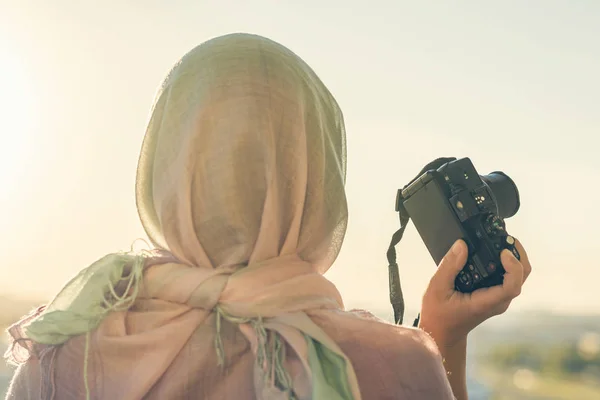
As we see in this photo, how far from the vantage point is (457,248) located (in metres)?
0.77

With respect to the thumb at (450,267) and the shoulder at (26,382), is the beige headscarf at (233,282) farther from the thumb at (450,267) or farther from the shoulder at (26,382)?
the thumb at (450,267)

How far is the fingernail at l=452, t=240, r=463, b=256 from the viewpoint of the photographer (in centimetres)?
76

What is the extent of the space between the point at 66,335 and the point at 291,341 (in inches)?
8.3

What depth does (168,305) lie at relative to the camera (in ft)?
2.04

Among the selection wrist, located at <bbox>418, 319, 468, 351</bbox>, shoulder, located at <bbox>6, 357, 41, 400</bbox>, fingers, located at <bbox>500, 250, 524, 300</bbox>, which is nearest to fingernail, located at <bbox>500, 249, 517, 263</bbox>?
fingers, located at <bbox>500, 250, 524, 300</bbox>

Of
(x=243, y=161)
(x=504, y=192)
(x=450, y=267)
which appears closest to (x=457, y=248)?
(x=450, y=267)

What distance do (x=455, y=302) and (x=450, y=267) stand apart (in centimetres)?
4

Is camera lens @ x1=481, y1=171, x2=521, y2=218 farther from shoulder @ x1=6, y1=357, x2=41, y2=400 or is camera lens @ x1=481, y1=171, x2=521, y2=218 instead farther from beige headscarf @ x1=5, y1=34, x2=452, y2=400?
shoulder @ x1=6, y1=357, x2=41, y2=400

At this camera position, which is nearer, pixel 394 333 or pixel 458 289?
pixel 394 333

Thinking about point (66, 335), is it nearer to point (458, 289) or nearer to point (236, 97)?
point (236, 97)

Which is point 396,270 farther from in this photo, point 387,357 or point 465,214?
point 387,357

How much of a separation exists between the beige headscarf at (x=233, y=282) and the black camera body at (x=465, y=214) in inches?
6.0

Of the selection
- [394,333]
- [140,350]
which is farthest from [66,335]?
[394,333]

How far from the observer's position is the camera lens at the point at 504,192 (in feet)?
2.79
